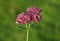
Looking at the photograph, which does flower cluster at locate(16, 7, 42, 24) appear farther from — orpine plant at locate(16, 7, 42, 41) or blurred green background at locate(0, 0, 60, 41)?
blurred green background at locate(0, 0, 60, 41)

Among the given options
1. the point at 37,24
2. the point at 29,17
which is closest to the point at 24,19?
the point at 29,17

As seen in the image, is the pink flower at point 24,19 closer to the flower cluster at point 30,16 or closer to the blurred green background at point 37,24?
the flower cluster at point 30,16

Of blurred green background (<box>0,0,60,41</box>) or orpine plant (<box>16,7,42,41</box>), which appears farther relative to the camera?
blurred green background (<box>0,0,60,41</box>)

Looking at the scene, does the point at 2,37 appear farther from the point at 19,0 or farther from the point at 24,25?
the point at 24,25

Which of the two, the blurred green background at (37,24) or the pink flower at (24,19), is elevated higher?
the blurred green background at (37,24)

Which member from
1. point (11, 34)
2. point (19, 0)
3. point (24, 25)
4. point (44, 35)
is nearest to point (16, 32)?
point (11, 34)

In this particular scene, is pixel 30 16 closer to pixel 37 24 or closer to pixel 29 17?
pixel 29 17

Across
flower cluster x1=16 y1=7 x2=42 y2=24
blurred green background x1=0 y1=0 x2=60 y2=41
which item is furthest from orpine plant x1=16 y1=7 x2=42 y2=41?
blurred green background x1=0 y1=0 x2=60 y2=41

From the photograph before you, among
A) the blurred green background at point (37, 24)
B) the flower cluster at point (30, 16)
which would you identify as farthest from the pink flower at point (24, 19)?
the blurred green background at point (37, 24)

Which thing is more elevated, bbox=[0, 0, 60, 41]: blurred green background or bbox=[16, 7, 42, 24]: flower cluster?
bbox=[0, 0, 60, 41]: blurred green background
